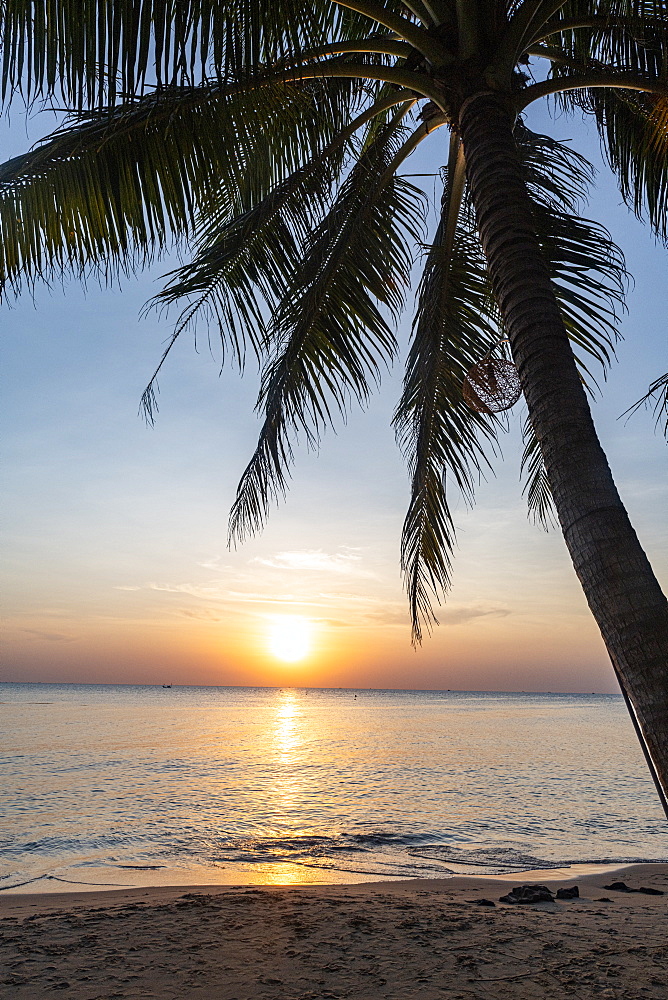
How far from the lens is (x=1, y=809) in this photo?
11625 millimetres

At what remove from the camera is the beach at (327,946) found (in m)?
3.60

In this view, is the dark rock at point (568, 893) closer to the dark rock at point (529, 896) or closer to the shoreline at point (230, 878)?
the dark rock at point (529, 896)

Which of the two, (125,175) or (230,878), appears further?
(230,878)

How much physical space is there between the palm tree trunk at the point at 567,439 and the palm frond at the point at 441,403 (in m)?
2.09

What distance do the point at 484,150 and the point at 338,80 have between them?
2.33 metres

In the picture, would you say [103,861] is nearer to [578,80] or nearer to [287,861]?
[287,861]

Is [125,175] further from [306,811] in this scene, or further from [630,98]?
[306,811]

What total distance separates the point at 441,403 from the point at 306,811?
922cm

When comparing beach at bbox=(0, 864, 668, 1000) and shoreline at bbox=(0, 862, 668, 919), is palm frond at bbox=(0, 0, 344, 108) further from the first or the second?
shoreline at bbox=(0, 862, 668, 919)

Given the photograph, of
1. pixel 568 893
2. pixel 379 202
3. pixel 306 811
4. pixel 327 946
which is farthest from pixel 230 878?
pixel 379 202

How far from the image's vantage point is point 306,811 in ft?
40.0

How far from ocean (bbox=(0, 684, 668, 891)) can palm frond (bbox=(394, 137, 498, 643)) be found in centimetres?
418

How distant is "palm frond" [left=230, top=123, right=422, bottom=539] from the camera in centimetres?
504

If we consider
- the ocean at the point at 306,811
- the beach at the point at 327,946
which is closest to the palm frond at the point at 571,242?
the beach at the point at 327,946
